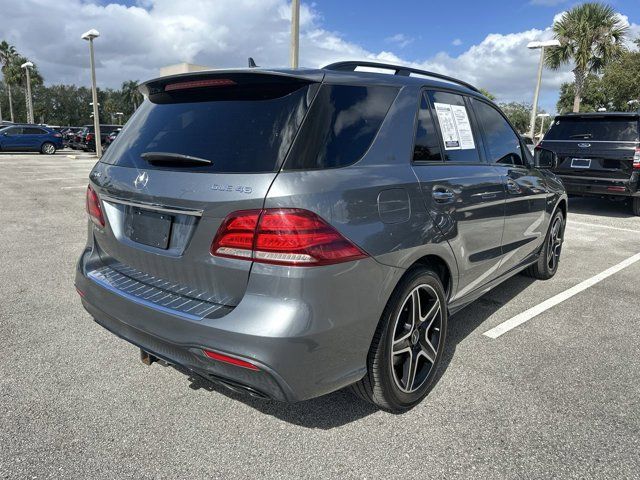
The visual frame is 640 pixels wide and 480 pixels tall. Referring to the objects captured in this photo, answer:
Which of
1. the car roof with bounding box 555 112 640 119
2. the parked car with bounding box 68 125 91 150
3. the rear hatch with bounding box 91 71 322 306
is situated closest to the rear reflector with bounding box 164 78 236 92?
the rear hatch with bounding box 91 71 322 306

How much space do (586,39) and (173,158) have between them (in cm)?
3076

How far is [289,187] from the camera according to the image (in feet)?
6.37

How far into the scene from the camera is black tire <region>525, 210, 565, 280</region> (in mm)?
4902

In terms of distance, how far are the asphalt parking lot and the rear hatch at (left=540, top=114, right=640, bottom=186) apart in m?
5.43

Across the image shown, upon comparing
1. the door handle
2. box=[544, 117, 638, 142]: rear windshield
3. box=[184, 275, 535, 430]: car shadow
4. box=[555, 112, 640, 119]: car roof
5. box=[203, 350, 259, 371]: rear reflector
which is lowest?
box=[184, 275, 535, 430]: car shadow

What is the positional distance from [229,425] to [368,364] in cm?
78

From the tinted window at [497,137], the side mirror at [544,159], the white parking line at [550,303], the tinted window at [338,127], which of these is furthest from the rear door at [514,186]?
the tinted window at [338,127]

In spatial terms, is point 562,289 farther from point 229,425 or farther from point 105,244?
point 105,244

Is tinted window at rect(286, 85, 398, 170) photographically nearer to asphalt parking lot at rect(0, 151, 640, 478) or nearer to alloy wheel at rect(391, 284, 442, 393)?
alloy wheel at rect(391, 284, 442, 393)

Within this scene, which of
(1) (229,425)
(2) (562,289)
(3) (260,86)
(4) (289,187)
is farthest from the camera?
(2) (562,289)

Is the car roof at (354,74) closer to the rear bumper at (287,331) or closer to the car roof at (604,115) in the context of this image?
the rear bumper at (287,331)

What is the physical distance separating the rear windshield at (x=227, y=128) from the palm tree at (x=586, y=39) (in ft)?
94.6

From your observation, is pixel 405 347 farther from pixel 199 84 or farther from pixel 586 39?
pixel 586 39

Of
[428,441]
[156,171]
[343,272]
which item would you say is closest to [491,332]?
[428,441]
